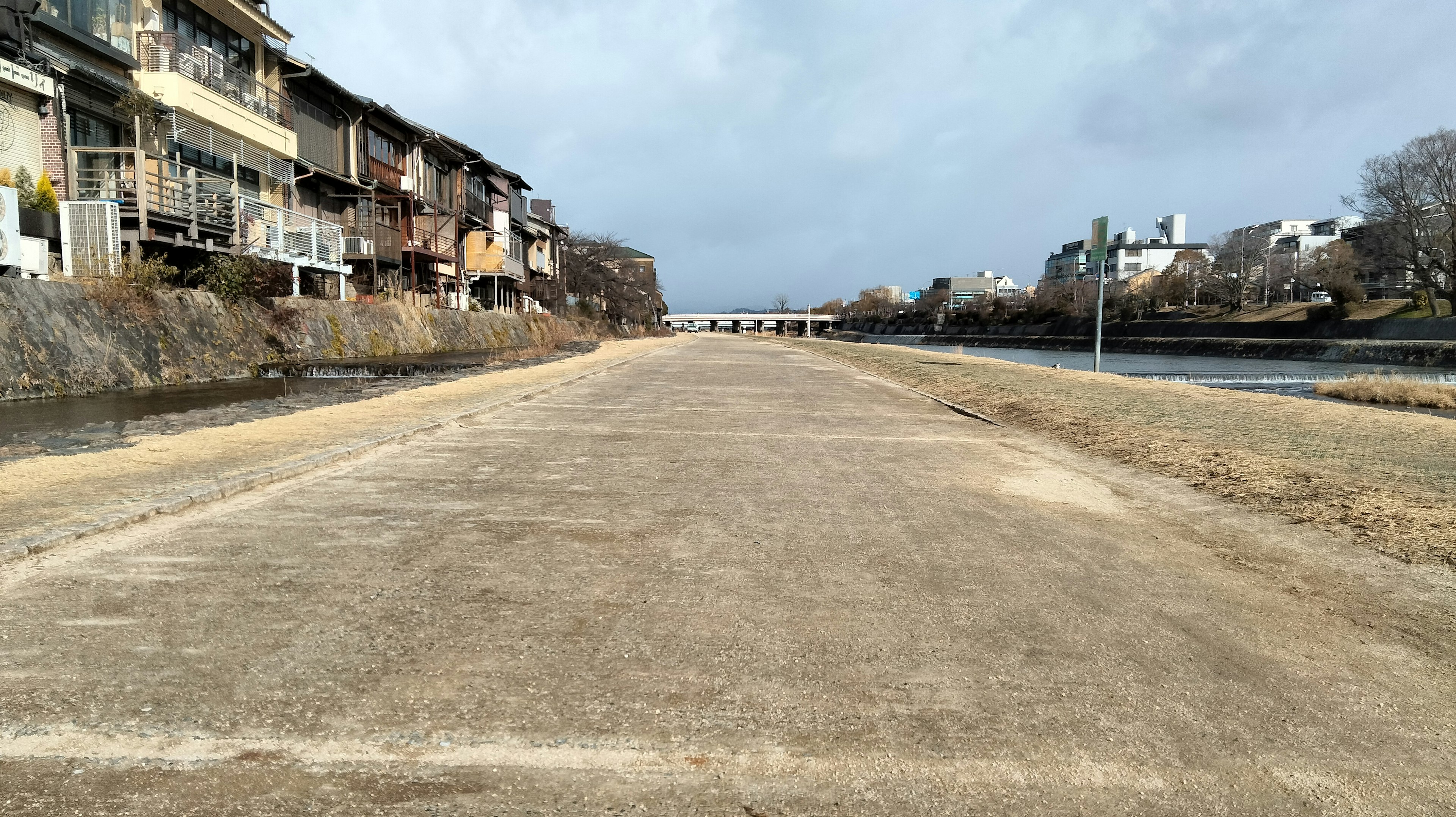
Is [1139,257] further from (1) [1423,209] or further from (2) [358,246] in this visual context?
(2) [358,246]

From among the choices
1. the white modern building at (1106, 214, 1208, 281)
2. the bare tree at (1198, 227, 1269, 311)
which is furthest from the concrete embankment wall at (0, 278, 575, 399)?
the white modern building at (1106, 214, 1208, 281)

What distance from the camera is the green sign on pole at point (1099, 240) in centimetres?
A: 2706

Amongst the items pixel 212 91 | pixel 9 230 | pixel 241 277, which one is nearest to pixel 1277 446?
pixel 9 230

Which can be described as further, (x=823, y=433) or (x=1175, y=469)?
(x=823, y=433)

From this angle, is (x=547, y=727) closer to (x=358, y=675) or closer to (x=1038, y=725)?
(x=358, y=675)

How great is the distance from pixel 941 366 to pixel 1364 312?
2196 inches

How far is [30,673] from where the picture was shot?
3195 mm

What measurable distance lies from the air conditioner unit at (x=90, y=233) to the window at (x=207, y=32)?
25.4 ft

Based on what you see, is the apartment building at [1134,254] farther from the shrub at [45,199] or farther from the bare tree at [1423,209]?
the shrub at [45,199]

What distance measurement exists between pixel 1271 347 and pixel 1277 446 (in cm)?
5924

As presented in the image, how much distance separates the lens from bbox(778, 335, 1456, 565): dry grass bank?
6.35 m

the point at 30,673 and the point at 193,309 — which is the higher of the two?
the point at 193,309

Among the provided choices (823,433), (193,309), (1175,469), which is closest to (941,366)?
(823,433)

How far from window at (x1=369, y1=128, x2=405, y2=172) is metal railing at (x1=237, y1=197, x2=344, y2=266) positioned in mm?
8496
